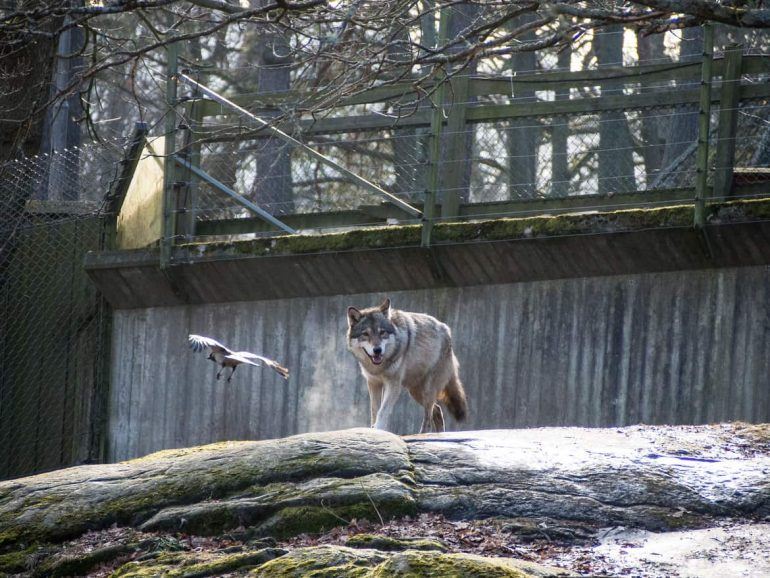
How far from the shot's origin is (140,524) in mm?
5879

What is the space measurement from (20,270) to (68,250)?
50cm

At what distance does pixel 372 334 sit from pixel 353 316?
337mm

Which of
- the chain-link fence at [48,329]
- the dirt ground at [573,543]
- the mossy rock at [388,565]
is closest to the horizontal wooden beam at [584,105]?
the chain-link fence at [48,329]

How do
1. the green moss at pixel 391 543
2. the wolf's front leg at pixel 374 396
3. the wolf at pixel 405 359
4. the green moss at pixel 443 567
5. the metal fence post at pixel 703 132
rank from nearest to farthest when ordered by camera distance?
the green moss at pixel 443 567 → the green moss at pixel 391 543 → the metal fence post at pixel 703 132 → the wolf at pixel 405 359 → the wolf's front leg at pixel 374 396

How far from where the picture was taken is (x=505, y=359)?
Answer: 9.12 m

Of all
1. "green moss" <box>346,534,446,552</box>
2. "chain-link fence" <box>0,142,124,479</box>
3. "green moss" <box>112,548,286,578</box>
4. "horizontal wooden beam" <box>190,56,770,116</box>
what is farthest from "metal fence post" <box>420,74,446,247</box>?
"green moss" <box>112,548,286,578</box>

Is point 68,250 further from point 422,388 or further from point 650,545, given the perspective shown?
point 650,545

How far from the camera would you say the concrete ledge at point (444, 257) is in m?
8.52

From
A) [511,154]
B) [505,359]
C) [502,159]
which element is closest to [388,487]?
[505,359]

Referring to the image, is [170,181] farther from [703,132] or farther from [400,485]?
[400,485]

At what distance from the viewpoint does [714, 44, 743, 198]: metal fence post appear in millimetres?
8703

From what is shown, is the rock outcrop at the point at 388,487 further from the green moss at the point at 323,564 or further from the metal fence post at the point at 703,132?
the metal fence post at the point at 703,132

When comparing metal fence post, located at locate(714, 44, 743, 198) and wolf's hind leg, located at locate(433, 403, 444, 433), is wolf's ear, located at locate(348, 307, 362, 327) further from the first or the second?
metal fence post, located at locate(714, 44, 743, 198)

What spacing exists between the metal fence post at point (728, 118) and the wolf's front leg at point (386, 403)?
119 inches
